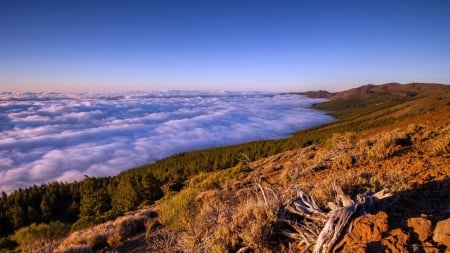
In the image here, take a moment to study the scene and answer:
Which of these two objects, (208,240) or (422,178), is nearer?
(208,240)

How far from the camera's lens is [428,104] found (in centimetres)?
10369

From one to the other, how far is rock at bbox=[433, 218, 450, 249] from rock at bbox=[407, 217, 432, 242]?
59 mm

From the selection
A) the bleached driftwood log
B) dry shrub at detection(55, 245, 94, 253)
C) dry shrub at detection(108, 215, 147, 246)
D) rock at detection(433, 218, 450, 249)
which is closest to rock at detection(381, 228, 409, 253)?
rock at detection(433, 218, 450, 249)

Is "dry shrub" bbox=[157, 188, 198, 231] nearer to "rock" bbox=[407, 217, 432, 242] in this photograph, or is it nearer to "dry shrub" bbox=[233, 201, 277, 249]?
"dry shrub" bbox=[233, 201, 277, 249]

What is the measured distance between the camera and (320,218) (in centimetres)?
365

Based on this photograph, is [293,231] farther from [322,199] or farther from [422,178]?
[422,178]

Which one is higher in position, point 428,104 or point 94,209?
point 428,104

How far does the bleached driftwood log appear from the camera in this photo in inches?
126

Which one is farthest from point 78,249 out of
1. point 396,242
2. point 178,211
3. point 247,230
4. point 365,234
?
point 396,242

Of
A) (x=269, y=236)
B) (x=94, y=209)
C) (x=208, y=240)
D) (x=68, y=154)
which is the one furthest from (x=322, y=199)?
(x=68, y=154)

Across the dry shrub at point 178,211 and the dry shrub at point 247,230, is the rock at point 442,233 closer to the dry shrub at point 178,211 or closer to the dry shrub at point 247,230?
the dry shrub at point 247,230

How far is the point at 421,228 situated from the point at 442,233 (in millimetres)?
185

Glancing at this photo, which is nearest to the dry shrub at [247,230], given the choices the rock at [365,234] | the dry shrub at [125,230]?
the rock at [365,234]

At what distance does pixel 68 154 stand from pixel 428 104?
16007cm
